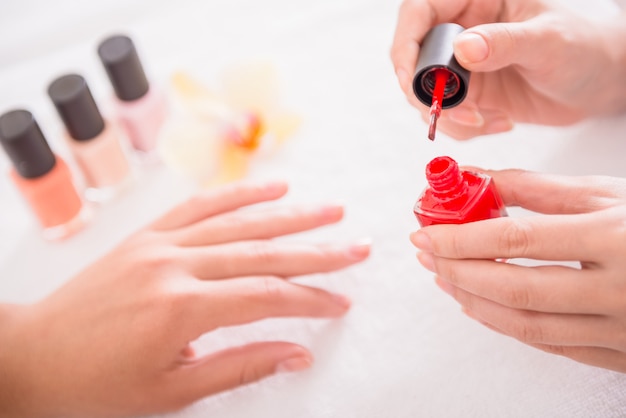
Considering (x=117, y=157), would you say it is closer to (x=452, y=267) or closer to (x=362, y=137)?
(x=362, y=137)

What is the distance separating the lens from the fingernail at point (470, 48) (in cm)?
73

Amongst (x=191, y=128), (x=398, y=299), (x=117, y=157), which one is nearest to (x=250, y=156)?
(x=191, y=128)

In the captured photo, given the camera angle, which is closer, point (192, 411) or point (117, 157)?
point (192, 411)

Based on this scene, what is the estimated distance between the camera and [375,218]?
3.31 ft

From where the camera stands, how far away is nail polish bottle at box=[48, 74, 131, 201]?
3.37 feet

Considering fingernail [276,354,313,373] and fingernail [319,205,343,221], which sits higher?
fingernail [319,205,343,221]

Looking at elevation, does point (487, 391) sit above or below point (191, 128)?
below

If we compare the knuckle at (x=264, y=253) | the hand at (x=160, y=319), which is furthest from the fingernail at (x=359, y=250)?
the knuckle at (x=264, y=253)

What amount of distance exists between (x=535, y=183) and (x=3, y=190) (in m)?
0.85

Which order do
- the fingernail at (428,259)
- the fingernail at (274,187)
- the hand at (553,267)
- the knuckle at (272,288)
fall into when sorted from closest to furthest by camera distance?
1. the hand at (553,267)
2. the fingernail at (428,259)
3. the knuckle at (272,288)
4. the fingernail at (274,187)

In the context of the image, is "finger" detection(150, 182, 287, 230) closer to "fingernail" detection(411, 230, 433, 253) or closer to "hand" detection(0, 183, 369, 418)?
"hand" detection(0, 183, 369, 418)

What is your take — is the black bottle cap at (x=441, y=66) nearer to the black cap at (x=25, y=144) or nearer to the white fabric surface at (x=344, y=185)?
the white fabric surface at (x=344, y=185)

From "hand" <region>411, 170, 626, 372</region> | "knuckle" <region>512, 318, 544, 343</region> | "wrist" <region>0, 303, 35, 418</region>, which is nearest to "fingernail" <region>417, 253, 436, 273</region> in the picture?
"hand" <region>411, 170, 626, 372</region>

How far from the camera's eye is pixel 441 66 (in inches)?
28.7
